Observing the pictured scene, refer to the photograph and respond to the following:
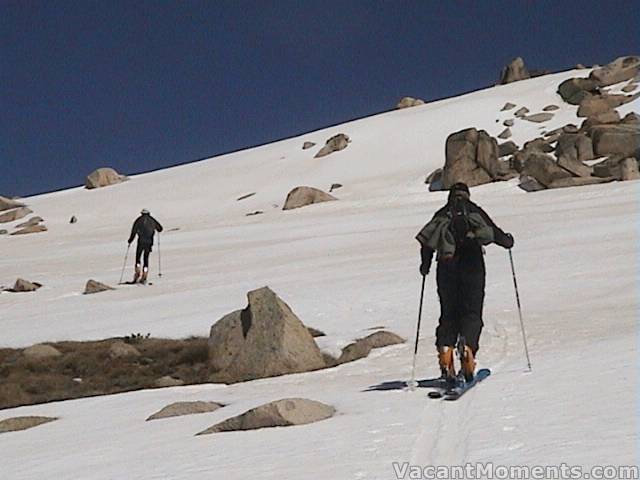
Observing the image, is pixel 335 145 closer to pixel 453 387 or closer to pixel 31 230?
pixel 31 230

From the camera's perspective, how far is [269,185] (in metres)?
63.2

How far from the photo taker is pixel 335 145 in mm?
73062

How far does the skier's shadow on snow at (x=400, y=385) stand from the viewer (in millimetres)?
9641

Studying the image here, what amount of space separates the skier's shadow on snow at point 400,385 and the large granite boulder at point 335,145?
61.8 meters

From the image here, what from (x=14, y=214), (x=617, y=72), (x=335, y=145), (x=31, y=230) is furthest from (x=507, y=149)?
(x=14, y=214)

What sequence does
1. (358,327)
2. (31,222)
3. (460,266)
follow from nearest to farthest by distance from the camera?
1. (460,266)
2. (358,327)
3. (31,222)

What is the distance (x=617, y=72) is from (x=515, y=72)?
20826 mm

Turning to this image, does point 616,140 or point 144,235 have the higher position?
point 616,140

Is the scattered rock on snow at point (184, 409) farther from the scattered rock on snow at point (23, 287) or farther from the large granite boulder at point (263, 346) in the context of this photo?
the scattered rock on snow at point (23, 287)

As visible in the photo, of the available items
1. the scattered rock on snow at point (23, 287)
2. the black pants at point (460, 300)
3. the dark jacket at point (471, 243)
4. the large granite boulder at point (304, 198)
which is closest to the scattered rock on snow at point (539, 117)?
the large granite boulder at point (304, 198)

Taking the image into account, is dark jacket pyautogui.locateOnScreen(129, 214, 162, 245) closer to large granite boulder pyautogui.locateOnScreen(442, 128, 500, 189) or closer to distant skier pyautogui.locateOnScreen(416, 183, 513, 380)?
distant skier pyautogui.locateOnScreen(416, 183, 513, 380)

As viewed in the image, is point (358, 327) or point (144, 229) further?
point (144, 229)

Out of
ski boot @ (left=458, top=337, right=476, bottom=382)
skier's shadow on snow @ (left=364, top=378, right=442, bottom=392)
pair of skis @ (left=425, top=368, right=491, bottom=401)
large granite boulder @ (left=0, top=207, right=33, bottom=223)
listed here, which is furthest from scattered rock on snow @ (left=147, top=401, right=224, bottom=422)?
large granite boulder @ (left=0, top=207, right=33, bottom=223)

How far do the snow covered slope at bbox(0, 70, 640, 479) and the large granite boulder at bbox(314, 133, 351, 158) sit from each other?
72.6ft
